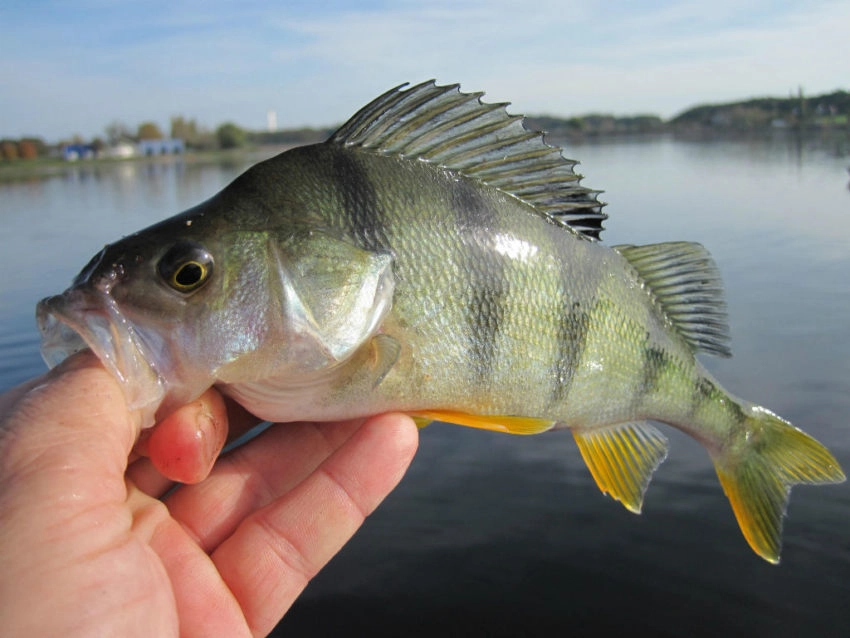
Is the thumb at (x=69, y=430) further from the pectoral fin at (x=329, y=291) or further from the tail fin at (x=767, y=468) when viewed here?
the tail fin at (x=767, y=468)

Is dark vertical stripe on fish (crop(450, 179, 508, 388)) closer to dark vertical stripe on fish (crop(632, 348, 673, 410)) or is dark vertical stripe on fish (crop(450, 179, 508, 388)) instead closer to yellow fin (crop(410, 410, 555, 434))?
yellow fin (crop(410, 410, 555, 434))

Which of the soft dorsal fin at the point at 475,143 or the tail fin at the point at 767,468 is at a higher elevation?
the soft dorsal fin at the point at 475,143

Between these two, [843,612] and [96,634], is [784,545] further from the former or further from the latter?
[96,634]

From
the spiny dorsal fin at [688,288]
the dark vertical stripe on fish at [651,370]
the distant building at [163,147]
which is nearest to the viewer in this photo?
the dark vertical stripe on fish at [651,370]

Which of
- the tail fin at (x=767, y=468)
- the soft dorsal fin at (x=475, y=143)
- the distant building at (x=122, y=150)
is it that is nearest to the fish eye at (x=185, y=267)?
the soft dorsal fin at (x=475, y=143)

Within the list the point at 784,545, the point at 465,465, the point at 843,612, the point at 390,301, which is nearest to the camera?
the point at 390,301

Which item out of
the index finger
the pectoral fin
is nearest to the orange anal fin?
the index finger

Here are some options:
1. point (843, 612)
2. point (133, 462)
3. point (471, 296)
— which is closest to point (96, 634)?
point (133, 462)
